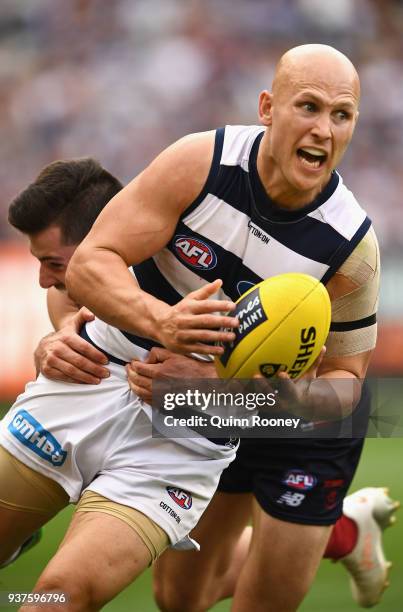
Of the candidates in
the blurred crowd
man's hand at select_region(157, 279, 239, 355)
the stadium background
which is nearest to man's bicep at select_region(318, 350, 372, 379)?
man's hand at select_region(157, 279, 239, 355)

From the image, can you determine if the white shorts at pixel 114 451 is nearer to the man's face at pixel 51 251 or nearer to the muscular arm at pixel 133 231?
the muscular arm at pixel 133 231

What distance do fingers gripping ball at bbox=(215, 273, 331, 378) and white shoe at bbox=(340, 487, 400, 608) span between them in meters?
2.32

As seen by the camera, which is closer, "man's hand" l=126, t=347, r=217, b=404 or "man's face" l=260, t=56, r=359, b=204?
"man's face" l=260, t=56, r=359, b=204

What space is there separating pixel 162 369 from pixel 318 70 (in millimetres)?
1108

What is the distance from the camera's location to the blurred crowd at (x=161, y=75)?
11.9 meters

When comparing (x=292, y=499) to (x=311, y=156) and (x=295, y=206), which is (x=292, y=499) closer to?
(x=295, y=206)

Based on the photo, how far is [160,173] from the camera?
344 centimetres

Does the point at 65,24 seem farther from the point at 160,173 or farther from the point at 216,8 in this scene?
the point at 160,173

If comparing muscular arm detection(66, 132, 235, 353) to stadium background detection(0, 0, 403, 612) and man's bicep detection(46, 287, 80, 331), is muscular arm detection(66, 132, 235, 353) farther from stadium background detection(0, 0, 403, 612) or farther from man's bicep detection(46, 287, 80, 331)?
stadium background detection(0, 0, 403, 612)

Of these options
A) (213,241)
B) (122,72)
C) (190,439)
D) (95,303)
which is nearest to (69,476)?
(190,439)

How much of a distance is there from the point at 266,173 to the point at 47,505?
4.72 feet

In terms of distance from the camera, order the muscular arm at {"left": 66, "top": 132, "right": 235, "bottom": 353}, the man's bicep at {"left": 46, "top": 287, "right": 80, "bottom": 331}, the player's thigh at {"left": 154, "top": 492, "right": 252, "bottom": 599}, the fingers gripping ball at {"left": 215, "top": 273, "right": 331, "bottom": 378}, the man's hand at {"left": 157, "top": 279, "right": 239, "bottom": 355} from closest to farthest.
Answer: the man's hand at {"left": 157, "top": 279, "right": 239, "bottom": 355}, the fingers gripping ball at {"left": 215, "top": 273, "right": 331, "bottom": 378}, the muscular arm at {"left": 66, "top": 132, "right": 235, "bottom": 353}, the man's bicep at {"left": 46, "top": 287, "right": 80, "bottom": 331}, the player's thigh at {"left": 154, "top": 492, "right": 252, "bottom": 599}

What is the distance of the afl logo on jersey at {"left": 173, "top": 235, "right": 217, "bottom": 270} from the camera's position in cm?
352

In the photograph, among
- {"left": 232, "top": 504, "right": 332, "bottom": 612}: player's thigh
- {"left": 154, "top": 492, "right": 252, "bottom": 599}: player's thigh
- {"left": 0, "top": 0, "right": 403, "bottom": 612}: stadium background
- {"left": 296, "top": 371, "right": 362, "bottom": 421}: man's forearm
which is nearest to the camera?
{"left": 296, "top": 371, "right": 362, "bottom": 421}: man's forearm
